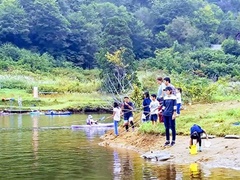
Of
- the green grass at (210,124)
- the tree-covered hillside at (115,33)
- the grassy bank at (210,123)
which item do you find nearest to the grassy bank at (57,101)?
the tree-covered hillside at (115,33)

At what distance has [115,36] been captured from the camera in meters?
76.1

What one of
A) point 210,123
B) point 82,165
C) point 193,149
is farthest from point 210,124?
point 82,165

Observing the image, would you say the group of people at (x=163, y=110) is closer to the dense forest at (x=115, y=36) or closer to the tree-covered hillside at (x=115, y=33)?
the dense forest at (x=115, y=36)

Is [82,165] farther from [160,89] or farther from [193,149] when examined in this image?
[160,89]

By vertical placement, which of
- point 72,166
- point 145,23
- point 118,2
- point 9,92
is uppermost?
point 118,2

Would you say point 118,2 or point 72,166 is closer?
point 72,166

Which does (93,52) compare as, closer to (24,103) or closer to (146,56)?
(146,56)

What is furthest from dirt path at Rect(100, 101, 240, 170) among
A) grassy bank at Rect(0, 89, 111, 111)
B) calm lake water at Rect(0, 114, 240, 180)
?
grassy bank at Rect(0, 89, 111, 111)

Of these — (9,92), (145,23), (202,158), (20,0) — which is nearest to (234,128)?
(202,158)

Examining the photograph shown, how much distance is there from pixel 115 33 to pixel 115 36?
96 cm

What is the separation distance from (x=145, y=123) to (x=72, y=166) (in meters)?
6.16

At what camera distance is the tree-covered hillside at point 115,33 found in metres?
81.8

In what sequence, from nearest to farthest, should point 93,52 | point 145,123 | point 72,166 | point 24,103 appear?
point 72,166
point 145,123
point 24,103
point 93,52

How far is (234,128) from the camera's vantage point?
16906 mm
